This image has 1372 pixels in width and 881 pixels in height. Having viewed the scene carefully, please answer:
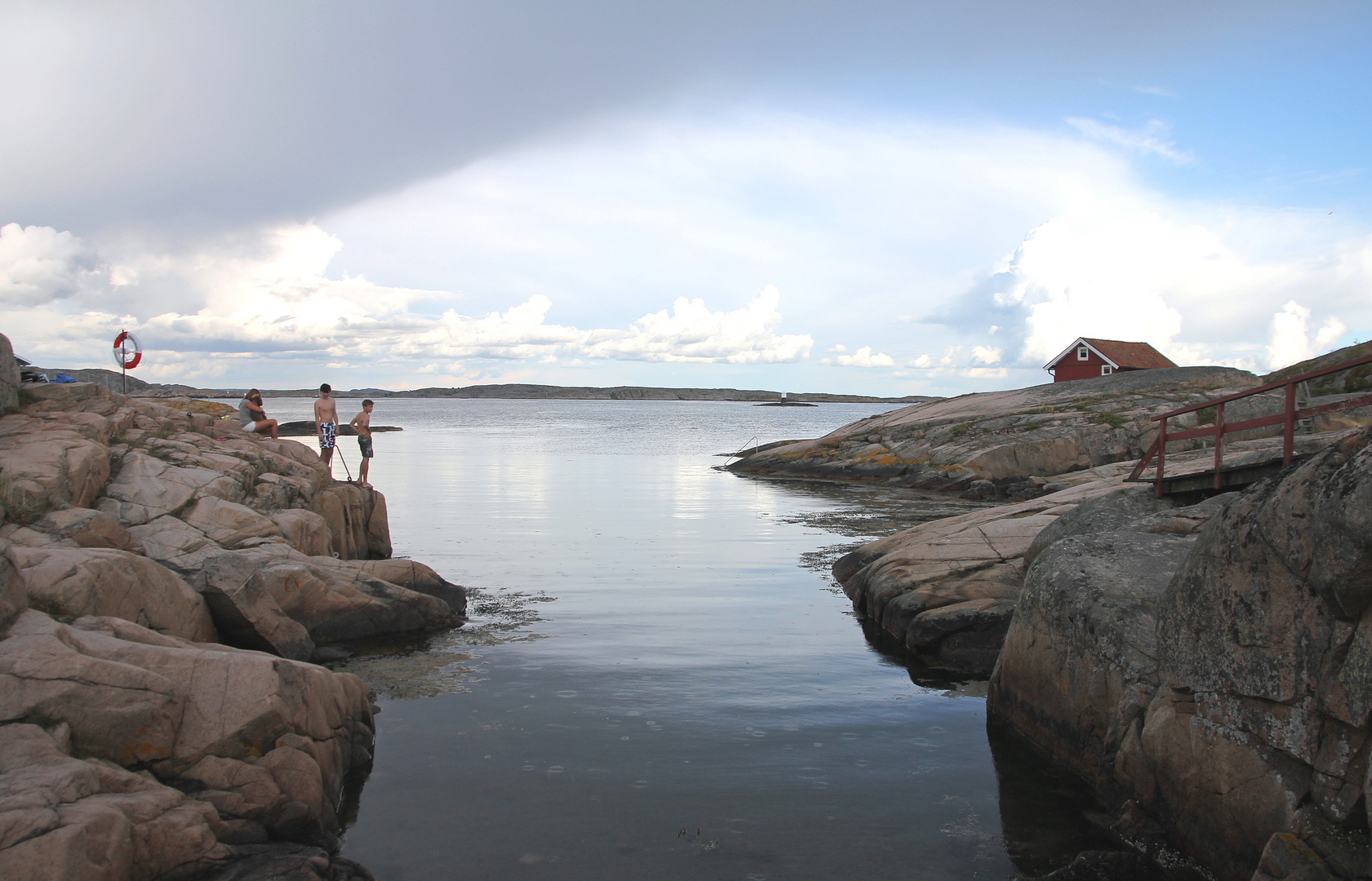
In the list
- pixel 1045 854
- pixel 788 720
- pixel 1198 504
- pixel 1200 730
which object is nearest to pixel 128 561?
pixel 788 720

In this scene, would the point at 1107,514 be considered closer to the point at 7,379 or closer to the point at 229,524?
the point at 229,524

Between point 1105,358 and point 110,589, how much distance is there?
48.8 m

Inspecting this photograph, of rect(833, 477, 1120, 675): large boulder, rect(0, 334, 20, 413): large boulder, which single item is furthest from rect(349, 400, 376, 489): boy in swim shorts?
rect(833, 477, 1120, 675): large boulder

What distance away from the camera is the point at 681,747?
8312 millimetres

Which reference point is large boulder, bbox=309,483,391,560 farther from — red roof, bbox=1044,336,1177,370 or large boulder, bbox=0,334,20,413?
red roof, bbox=1044,336,1177,370

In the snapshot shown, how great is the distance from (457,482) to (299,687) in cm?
2684

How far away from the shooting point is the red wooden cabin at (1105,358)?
47.2 m

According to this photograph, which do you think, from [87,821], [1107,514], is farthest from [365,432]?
[87,821]

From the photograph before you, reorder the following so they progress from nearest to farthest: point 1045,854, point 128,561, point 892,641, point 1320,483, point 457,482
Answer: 1. point 1320,483
2. point 1045,854
3. point 128,561
4. point 892,641
5. point 457,482

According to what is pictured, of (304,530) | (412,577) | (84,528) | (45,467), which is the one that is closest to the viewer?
(84,528)

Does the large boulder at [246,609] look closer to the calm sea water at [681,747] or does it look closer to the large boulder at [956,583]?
the calm sea water at [681,747]

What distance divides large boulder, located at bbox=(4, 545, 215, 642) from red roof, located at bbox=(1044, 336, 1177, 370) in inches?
1880

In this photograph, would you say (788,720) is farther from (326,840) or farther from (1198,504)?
(1198,504)

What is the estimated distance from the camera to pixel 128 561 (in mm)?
7984
